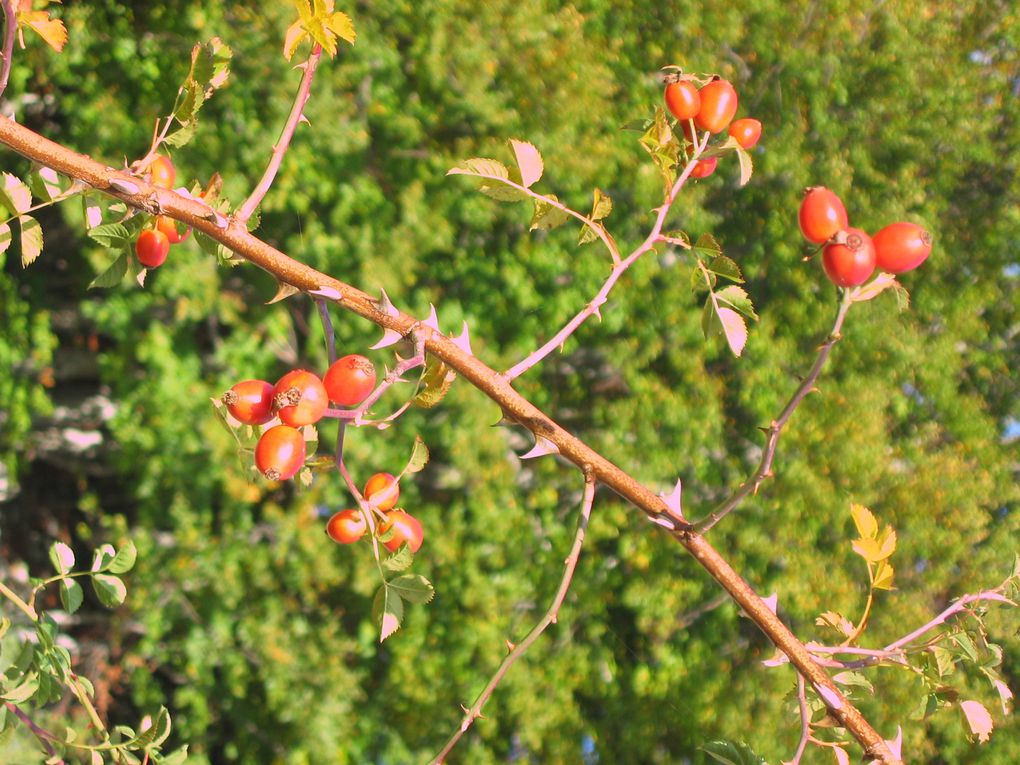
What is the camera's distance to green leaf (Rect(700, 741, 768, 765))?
81 centimetres

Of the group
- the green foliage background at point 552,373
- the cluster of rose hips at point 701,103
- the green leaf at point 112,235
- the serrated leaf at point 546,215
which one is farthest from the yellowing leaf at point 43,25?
the green foliage background at point 552,373

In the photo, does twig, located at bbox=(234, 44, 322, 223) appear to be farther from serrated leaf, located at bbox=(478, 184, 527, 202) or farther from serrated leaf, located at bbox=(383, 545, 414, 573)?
serrated leaf, located at bbox=(383, 545, 414, 573)

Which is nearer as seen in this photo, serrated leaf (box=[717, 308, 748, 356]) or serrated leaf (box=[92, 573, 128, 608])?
serrated leaf (box=[717, 308, 748, 356])

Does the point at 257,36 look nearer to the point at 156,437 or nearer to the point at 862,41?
the point at 156,437

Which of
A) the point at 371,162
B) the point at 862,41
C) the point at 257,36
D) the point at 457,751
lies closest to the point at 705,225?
the point at 862,41

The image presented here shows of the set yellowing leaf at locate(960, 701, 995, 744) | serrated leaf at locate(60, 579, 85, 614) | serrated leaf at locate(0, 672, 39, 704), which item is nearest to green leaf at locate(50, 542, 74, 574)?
serrated leaf at locate(60, 579, 85, 614)

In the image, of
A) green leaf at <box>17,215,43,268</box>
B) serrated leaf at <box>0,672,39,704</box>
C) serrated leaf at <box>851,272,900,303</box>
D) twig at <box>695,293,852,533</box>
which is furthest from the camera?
serrated leaf at <box>0,672,39,704</box>

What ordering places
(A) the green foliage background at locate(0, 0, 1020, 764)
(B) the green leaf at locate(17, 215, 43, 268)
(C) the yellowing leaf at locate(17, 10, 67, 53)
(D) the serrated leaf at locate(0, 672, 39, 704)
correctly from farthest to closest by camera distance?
(A) the green foliage background at locate(0, 0, 1020, 764), (D) the serrated leaf at locate(0, 672, 39, 704), (B) the green leaf at locate(17, 215, 43, 268), (C) the yellowing leaf at locate(17, 10, 67, 53)

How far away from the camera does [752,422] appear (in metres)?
3.07

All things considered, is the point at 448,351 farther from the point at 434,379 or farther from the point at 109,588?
the point at 109,588

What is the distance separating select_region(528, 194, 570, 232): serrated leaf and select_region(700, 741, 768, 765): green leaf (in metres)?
0.51

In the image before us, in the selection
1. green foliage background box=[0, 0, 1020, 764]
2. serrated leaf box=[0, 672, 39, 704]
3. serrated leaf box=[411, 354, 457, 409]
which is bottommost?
green foliage background box=[0, 0, 1020, 764]

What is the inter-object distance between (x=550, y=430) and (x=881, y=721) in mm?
2603

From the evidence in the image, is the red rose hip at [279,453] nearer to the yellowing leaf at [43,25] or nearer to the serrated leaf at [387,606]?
the serrated leaf at [387,606]
